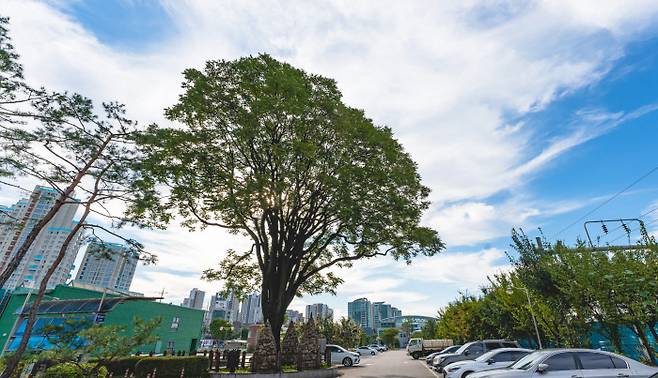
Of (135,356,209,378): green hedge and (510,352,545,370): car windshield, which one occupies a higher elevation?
(510,352,545,370): car windshield

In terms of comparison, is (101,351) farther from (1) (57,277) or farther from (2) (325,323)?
(1) (57,277)

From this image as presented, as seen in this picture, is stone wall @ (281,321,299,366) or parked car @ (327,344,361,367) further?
parked car @ (327,344,361,367)

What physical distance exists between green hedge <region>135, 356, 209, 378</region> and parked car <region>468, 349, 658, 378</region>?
1405 centimetres

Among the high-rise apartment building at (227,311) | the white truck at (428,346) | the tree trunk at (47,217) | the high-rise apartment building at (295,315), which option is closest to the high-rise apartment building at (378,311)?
the high-rise apartment building at (295,315)

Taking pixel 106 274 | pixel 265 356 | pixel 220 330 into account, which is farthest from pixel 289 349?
pixel 106 274

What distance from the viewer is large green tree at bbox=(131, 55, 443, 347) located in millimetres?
15109

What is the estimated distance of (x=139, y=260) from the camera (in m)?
12.5

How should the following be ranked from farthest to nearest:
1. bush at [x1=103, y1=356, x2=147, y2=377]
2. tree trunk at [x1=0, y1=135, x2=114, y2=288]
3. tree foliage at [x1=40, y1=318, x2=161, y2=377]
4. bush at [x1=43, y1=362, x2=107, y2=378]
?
bush at [x1=103, y1=356, x2=147, y2=377]
bush at [x1=43, y1=362, x2=107, y2=378]
tree trunk at [x1=0, y1=135, x2=114, y2=288]
tree foliage at [x1=40, y1=318, x2=161, y2=377]

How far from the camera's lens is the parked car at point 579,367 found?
755cm

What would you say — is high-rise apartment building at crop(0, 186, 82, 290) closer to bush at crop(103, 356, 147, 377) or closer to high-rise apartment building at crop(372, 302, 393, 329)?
bush at crop(103, 356, 147, 377)

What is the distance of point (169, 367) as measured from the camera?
1562cm

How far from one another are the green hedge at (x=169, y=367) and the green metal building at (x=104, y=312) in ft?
20.5

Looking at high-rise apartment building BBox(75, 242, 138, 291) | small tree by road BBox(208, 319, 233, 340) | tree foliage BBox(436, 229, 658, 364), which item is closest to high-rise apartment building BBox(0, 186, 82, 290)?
high-rise apartment building BBox(75, 242, 138, 291)

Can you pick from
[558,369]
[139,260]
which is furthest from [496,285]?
[139,260]
